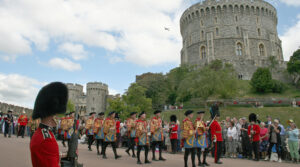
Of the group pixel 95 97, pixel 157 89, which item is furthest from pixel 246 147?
pixel 95 97

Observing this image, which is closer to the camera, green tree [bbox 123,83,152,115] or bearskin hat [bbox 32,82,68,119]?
bearskin hat [bbox 32,82,68,119]

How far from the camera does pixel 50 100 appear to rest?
335 centimetres

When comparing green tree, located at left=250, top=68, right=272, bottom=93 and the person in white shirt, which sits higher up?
green tree, located at left=250, top=68, right=272, bottom=93

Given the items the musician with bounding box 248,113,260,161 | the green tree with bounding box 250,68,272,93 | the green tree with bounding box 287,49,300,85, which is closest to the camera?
the musician with bounding box 248,113,260,161

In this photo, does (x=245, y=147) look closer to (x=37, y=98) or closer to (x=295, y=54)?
(x=37, y=98)

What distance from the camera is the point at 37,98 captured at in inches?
131

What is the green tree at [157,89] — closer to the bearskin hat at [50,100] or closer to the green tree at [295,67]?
the green tree at [295,67]

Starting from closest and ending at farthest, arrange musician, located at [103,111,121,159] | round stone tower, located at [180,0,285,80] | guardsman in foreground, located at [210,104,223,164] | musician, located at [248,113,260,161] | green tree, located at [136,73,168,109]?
guardsman in foreground, located at [210,104,223,164]
musician, located at [103,111,121,159]
musician, located at [248,113,260,161]
green tree, located at [136,73,168,109]
round stone tower, located at [180,0,285,80]

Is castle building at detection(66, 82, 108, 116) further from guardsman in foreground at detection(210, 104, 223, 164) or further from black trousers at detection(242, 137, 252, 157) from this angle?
guardsman in foreground at detection(210, 104, 223, 164)

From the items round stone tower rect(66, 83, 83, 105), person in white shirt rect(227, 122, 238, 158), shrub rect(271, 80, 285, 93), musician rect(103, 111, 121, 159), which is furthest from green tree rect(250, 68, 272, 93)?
round stone tower rect(66, 83, 83, 105)

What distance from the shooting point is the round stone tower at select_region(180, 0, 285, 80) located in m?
59.2

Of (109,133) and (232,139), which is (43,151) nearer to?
(109,133)

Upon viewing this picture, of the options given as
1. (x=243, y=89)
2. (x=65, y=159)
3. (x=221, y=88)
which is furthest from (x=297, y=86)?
(x=65, y=159)

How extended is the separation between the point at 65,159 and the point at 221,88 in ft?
107
